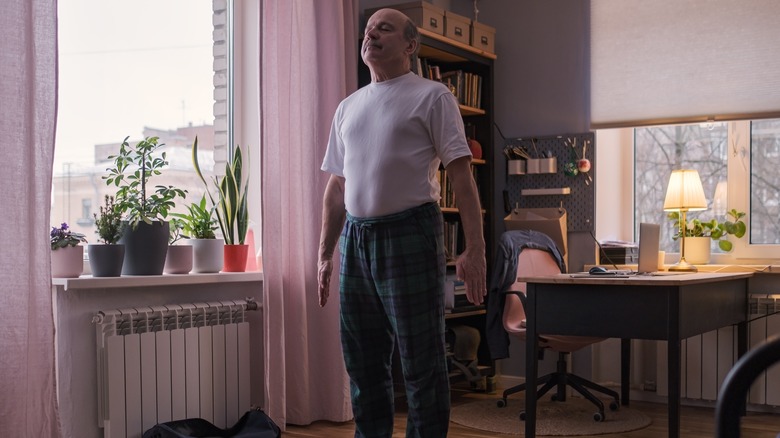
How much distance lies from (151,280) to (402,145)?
1391 millimetres

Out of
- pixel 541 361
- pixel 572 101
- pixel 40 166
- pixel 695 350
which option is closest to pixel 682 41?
pixel 572 101

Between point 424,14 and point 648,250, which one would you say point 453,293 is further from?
point 424,14

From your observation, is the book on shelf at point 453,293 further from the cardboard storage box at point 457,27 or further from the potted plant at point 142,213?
the potted plant at point 142,213

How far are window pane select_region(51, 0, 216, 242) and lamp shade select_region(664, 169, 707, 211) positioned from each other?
2.31 m

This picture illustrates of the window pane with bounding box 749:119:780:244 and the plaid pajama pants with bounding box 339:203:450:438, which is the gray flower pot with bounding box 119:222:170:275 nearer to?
the plaid pajama pants with bounding box 339:203:450:438

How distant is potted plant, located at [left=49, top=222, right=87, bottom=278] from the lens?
3105 mm

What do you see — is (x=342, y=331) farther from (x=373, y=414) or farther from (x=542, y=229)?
(x=542, y=229)

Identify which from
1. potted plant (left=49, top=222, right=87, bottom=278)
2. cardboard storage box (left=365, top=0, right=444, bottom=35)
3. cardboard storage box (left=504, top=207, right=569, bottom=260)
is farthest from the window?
potted plant (left=49, top=222, right=87, bottom=278)

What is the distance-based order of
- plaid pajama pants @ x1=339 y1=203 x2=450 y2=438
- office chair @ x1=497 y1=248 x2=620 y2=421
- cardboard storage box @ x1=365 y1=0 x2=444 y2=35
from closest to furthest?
plaid pajama pants @ x1=339 y1=203 x2=450 y2=438, office chair @ x1=497 y1=248 x2=620 y2=421, cardboard storage box @ x1=365 y1=0 x2=444 y2=35

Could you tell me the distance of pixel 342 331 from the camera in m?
2.46

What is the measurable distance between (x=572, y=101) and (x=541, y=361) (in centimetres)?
151

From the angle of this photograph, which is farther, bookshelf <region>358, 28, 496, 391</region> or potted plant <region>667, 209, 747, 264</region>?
bookshelf <region>358, 28, 496, 391</region>

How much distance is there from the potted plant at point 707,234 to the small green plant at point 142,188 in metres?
2.66

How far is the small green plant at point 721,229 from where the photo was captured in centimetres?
461
